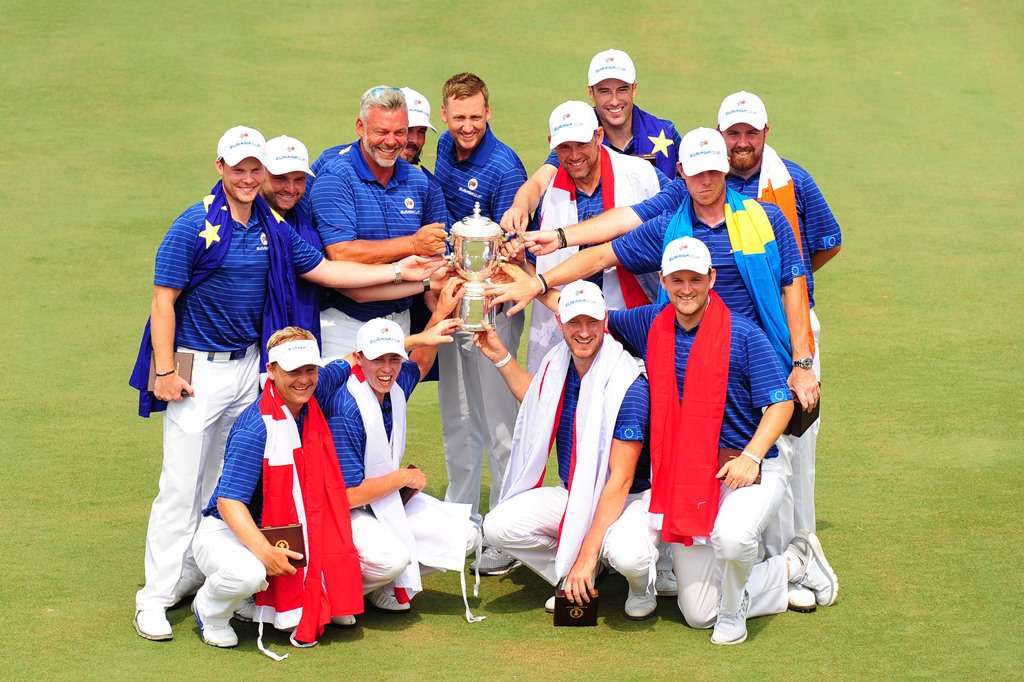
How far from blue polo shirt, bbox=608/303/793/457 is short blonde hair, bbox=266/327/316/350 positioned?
165 centimetres

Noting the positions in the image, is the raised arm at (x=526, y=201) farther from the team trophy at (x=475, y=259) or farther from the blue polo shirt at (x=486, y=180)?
the team trophy at (x=475, y=259)

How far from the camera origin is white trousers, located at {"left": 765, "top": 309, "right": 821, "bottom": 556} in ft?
25.6

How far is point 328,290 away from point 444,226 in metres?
0.70

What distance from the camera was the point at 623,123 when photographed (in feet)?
29.3

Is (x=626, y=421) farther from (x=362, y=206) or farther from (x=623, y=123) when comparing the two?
(x=623, y=123)

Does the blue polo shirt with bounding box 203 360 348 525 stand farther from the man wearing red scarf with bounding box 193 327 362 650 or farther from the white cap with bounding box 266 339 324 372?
the white cap with bounding box 266 339 324 372

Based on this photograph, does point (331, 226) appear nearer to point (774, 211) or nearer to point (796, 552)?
point (774, 211)

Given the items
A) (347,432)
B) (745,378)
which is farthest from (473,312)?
(745,378)

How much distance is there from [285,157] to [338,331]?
100 cm

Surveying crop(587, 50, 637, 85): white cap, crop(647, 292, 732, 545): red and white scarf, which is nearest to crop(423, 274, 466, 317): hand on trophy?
crop(647, 292, 732, 545): red and white scarf

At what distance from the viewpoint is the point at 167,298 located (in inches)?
293

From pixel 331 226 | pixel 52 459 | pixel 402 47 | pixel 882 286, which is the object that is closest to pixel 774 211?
pixel 331 226

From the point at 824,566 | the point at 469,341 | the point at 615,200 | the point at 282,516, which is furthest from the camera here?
the point at 469,341

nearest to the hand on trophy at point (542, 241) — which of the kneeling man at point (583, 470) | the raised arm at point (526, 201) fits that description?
the raised arm at point (526, 201)
